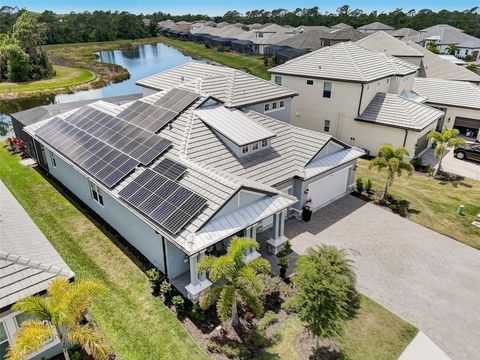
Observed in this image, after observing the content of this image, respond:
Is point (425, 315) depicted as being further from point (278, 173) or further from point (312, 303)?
point (278, 173)

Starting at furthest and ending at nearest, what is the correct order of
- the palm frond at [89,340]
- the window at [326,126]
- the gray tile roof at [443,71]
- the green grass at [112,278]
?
1. the gray tile roof at [443,71]
2. the window at [326,126]
3. the green grass at [112,278]
4. the palm frond at [89,340]

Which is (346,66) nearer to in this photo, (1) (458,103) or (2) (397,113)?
(2) (397,113)

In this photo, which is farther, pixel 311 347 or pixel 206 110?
pixel 206 110

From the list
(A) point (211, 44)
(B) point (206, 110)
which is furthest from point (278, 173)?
(A) point (211, 44)

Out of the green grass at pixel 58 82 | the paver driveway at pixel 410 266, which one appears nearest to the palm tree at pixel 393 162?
the paver driveway at pixel 410 266

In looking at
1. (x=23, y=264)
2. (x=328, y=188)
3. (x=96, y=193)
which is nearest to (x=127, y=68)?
(x=96, y=193)

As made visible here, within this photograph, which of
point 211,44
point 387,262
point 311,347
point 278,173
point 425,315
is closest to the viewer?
point 311,347

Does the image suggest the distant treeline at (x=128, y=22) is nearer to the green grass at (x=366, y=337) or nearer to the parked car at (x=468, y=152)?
the parked car at (x=468, y=152)
